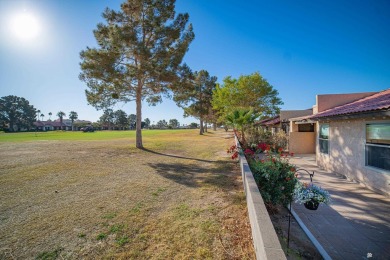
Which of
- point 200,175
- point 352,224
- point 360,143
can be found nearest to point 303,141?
point 360,143

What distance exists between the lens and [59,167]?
30.2 feet

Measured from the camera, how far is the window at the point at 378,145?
574 cm

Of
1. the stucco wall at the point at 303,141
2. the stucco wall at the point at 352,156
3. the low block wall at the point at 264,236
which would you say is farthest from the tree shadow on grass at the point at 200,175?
the stucco wall at the point at 303,141

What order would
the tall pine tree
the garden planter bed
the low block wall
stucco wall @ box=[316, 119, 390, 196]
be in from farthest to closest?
the tall pine tree, stucco wall @ box=[316, 119, 390, 196], the garden planter bed, the low block wall

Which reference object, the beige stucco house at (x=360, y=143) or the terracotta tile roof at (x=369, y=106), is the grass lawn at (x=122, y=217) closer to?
the beige stucco house at (x=360, y=143)

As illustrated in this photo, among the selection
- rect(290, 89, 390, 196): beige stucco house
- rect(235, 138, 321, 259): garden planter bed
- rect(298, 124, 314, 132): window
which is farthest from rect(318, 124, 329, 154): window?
rect(235, 138, 321, 259): garden planter bed

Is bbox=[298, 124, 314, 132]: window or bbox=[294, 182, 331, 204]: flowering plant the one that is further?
bbox=[298, 124, 314, 132]: window

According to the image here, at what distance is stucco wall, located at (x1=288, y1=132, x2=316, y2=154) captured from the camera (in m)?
14.3

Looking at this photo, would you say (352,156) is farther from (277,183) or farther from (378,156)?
(277,183)

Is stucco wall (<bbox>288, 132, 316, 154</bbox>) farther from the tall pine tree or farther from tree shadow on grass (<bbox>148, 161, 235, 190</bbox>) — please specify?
the tall pine tree

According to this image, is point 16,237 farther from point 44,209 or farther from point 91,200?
point 91,200

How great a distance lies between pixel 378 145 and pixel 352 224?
11.5 feet

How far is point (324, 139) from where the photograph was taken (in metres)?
9.74

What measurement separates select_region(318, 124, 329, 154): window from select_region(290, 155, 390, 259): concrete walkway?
135 inches
